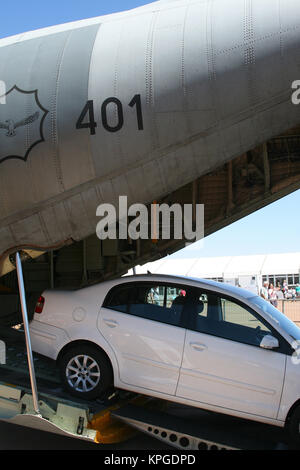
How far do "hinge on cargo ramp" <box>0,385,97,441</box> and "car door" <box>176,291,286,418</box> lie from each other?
3.40 ft

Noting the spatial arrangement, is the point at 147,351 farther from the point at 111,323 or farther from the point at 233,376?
the point at 233,376

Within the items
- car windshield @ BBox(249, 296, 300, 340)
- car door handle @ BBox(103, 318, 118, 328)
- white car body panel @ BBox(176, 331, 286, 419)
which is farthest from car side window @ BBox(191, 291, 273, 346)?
car door handle @ BBox(103, 318, 118, 328)

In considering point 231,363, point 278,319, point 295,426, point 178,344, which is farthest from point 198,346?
point 295,426

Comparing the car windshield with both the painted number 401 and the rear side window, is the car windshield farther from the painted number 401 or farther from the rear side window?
the painted number 401

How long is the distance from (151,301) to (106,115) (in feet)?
7.23

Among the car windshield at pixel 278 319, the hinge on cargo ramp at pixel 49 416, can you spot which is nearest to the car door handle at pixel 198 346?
the car windshield at pixel 278 319

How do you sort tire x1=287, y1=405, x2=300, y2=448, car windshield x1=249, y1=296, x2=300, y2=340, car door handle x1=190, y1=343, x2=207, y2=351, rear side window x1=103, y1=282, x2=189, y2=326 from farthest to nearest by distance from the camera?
1. rear side window x1=103, y1=282, x2=189, y2=326
2. car windshield x1=249, y1=296, x2=300, y2=340
3. car door handle x1=190, y1=343, x2=207, y2=351
4. tire x1=287, y1=405, x2=300, y2=448

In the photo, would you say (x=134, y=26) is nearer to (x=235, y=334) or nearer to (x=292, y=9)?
(x=292, y=9)

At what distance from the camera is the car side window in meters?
5.00

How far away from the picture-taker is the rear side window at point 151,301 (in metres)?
5.29

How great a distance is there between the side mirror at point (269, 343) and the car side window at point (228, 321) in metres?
0.09

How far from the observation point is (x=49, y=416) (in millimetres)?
4773

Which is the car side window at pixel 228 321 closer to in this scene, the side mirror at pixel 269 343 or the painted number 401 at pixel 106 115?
the side mirror at pixel 269 343

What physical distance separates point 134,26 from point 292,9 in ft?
5.89
